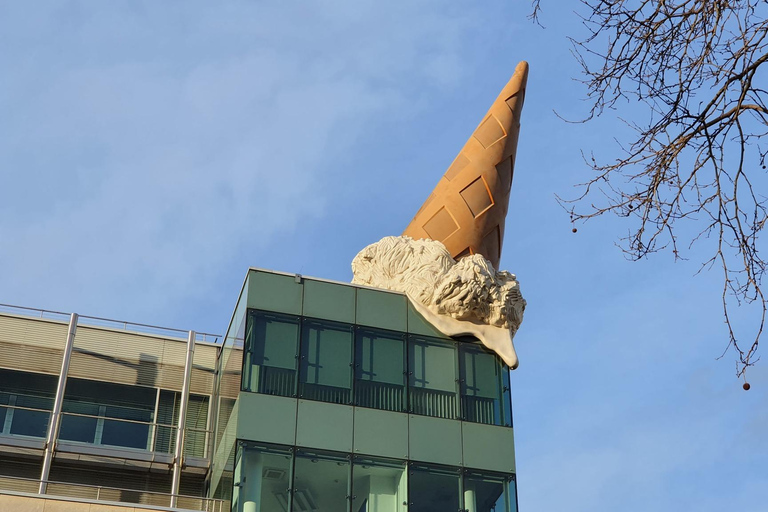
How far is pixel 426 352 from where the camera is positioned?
20.4 meters

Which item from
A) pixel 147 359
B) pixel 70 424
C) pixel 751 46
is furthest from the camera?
pixel 147 359

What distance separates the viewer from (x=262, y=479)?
18.3m

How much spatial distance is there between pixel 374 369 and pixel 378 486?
2196 millimetres

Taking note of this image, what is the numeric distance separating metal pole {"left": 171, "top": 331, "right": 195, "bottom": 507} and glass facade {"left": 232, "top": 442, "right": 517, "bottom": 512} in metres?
1.65

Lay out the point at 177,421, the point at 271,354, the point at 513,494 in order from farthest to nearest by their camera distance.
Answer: the point at 177,421 < the point at 271,354 < the point at 513,494

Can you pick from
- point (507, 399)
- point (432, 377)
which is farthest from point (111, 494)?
point (507, 399)

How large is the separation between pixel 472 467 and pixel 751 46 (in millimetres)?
12571

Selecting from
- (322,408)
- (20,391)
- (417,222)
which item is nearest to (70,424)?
(20,391)

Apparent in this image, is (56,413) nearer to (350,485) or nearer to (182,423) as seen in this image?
(182,423)

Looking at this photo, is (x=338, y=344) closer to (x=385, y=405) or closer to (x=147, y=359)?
(x=385, y=405)

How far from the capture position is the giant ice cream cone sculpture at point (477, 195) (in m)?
22.3

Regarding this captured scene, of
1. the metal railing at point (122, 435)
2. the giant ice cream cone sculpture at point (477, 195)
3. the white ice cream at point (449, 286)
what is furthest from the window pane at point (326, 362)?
the giant ice cream cone sculpture at point (477, 195)

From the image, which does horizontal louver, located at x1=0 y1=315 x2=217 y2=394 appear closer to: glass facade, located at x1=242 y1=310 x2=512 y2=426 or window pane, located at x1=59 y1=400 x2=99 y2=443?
window pane, located at x1=59 y1=400 x2=99 y2=443

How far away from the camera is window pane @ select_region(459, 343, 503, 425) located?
66.0 ft
